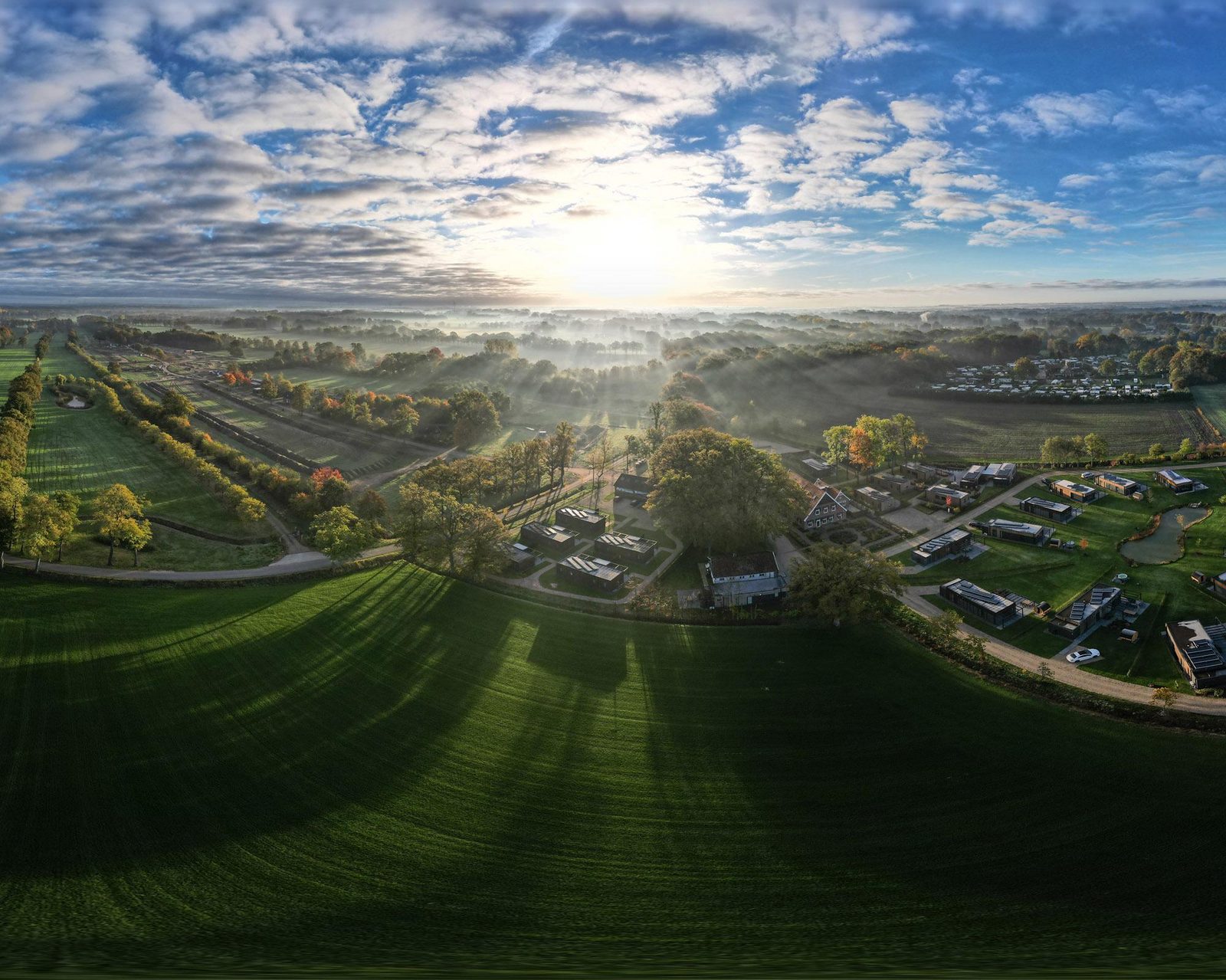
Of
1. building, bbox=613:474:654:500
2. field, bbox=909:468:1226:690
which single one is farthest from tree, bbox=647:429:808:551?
field, bbox=909:468:1226:690

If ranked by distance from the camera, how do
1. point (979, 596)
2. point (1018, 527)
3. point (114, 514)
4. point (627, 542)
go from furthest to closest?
point (627, 542) → point (1018, 527) → point (114, 514) → point (979, 596)

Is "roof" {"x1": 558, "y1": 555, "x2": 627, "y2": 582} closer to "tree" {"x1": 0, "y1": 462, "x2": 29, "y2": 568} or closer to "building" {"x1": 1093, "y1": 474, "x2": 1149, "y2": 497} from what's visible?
"tree" {"x1": 0, "y1": 462, "x2": 29, "y2": 568}

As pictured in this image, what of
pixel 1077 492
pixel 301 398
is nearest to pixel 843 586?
pixel 1077 492

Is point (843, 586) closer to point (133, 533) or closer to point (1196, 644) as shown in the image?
point (1196, 644)

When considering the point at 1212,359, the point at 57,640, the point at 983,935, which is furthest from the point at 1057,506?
the point at 1212,359

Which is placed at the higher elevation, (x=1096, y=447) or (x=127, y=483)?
(x=1096, y=447)
